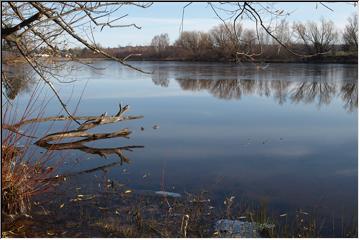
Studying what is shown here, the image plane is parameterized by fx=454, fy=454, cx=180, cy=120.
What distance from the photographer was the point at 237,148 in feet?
24.5

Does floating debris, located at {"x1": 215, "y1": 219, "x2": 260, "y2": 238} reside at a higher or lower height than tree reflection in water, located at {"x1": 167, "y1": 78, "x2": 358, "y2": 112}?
lower

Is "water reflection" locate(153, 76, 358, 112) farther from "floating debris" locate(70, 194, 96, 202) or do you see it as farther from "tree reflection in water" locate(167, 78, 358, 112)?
"floating debris" locate(70, 194, 96, 202)

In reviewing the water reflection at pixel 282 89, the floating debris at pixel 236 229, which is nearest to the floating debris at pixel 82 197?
the floating debris at pixel 236 229

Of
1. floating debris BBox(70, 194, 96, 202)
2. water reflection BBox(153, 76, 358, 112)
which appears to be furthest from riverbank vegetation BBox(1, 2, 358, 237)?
water reflection BBox(153, 76, 358, 112)

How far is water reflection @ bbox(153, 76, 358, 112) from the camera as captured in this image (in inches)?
538

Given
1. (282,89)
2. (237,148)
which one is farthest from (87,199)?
(282,89)

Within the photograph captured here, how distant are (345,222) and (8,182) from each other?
314 cm

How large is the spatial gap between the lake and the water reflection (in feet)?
0.41

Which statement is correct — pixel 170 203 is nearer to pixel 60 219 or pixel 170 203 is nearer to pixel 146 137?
pixel 60 219

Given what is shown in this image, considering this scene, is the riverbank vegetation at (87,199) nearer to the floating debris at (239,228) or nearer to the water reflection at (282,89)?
the floating debris at (239,228)

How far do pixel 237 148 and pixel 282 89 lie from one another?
9.15 meters

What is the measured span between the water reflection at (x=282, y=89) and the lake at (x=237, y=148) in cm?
12

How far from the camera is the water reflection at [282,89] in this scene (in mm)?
13656

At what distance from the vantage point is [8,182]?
3982 millimetres
